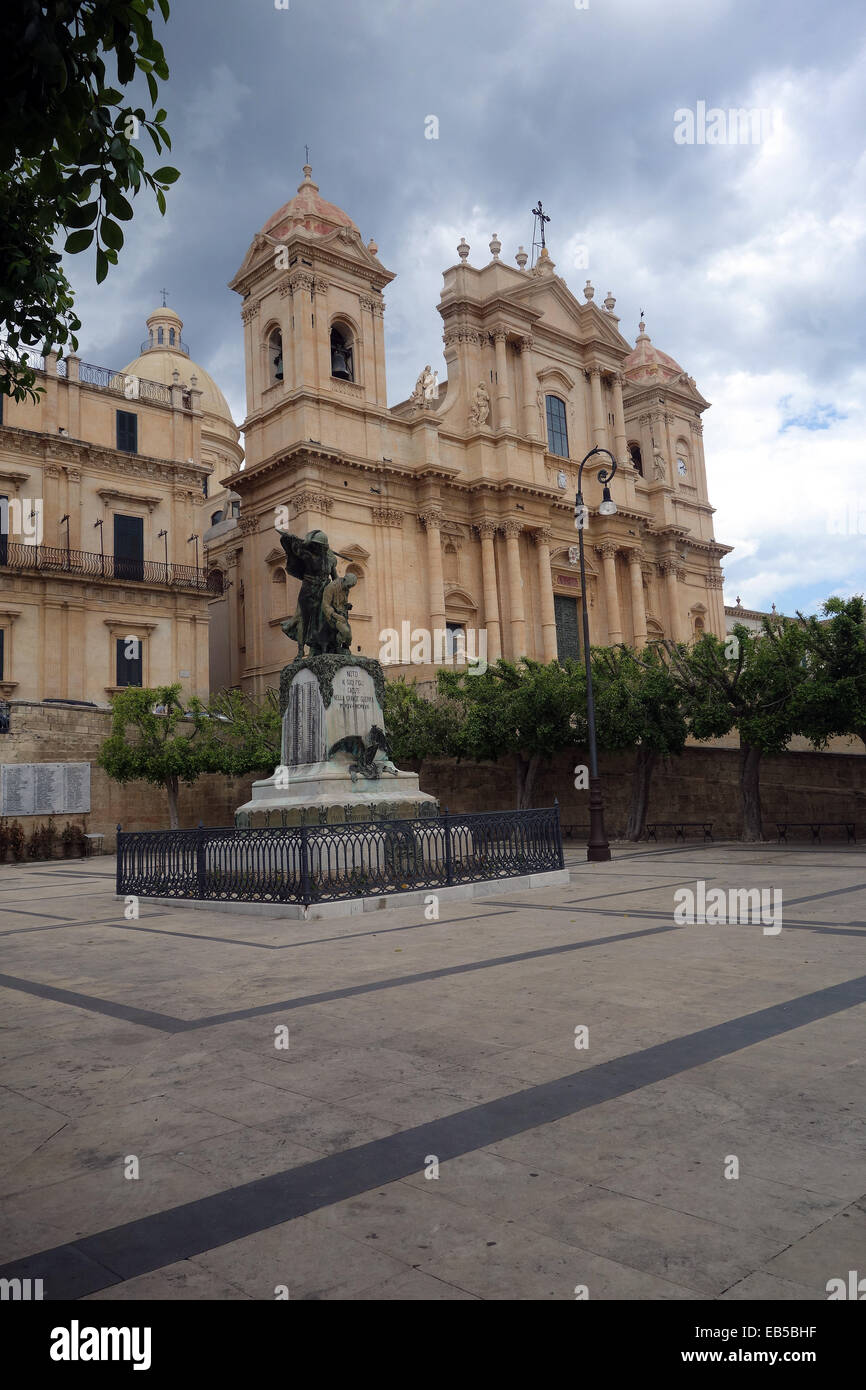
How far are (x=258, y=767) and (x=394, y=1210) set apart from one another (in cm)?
2610

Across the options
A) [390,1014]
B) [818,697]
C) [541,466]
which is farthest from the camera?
[541,466]

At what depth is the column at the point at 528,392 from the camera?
138 ft

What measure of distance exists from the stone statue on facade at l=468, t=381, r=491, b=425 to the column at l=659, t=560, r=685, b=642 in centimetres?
1369

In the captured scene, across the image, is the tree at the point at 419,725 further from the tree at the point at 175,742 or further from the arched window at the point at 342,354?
the arched window at the point at 342,354

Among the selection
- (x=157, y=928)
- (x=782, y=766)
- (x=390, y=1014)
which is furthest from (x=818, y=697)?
(x=390, y=1014)

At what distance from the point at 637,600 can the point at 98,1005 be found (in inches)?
1642

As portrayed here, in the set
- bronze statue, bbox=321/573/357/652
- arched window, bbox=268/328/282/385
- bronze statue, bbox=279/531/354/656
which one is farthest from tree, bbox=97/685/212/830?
arched window, bbox=268/328/282/385

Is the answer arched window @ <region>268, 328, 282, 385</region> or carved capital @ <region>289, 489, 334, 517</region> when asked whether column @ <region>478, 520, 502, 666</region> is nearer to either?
carved capital @ <region>289, 489, 334, 517</region>

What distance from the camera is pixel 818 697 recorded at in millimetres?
19766

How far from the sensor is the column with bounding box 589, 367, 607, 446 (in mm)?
45500

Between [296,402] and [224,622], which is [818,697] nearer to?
[296,402]

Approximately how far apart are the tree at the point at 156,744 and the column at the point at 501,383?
20.2 m

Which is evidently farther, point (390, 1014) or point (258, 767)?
point (258, 767)
